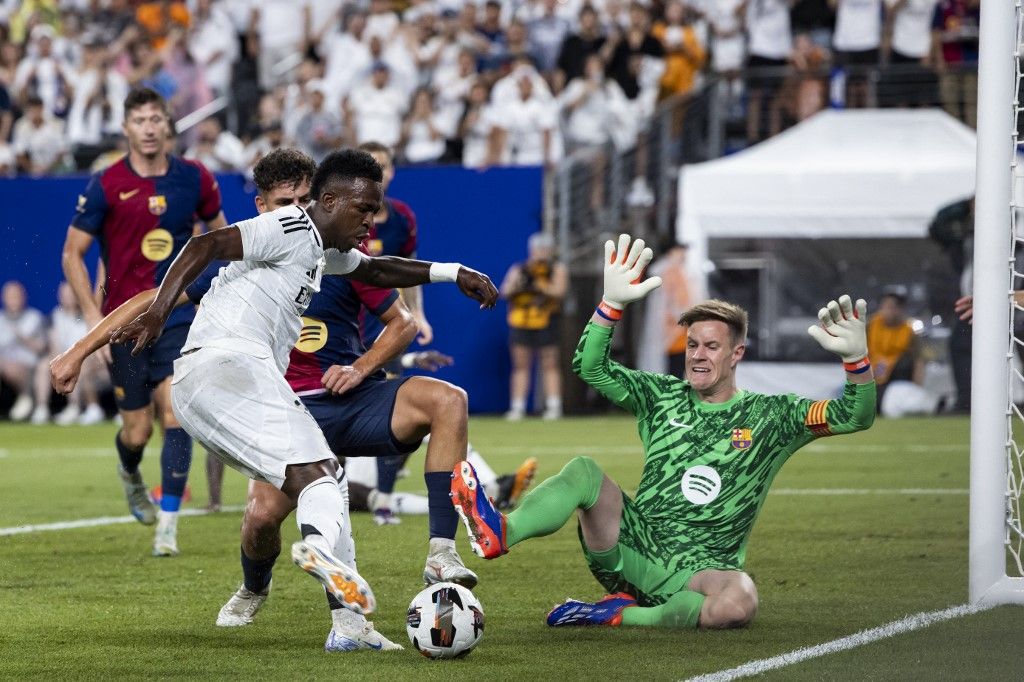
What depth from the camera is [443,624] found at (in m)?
5.31

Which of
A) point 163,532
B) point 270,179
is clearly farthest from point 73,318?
point 270,179

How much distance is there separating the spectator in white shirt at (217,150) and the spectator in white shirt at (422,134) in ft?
6.70

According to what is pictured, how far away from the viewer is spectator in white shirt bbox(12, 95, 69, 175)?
20.4 m

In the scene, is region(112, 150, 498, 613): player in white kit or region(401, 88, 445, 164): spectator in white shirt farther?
region(401, 88, 445, 164): spectator in white shirt

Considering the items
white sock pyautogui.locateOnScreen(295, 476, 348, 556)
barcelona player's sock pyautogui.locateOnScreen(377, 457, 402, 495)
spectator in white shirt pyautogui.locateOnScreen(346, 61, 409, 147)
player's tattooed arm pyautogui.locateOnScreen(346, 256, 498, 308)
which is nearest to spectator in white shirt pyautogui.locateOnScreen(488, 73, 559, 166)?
spectator in white shirt pyautogui.locateOnScreen(346, 61, 409, 147)

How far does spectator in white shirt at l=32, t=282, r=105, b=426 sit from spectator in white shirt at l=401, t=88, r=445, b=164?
4512 millimetres

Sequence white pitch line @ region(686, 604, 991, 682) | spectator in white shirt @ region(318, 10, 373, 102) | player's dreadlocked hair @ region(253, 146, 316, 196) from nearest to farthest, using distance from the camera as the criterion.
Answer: white pitch line @ region(686, 604, 991, 682)
player's dreadlocked hair @ region(253, 146, 316, 196)
spectator in white shirt @ region(318, 10, 373, 102)

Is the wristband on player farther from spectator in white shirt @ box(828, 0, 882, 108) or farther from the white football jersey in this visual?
spectator in white shirt @ box(828, 0, 882, 108)

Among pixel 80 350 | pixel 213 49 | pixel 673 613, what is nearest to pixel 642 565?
pixel 673 613

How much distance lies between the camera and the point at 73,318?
19.5 metres

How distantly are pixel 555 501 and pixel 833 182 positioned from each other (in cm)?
1285

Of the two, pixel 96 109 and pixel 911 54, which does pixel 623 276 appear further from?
pixel 96 109

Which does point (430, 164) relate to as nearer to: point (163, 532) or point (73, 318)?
point (73, 318)

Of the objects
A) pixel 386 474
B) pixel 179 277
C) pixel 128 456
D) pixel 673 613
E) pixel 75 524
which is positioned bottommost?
pixel 75 524
